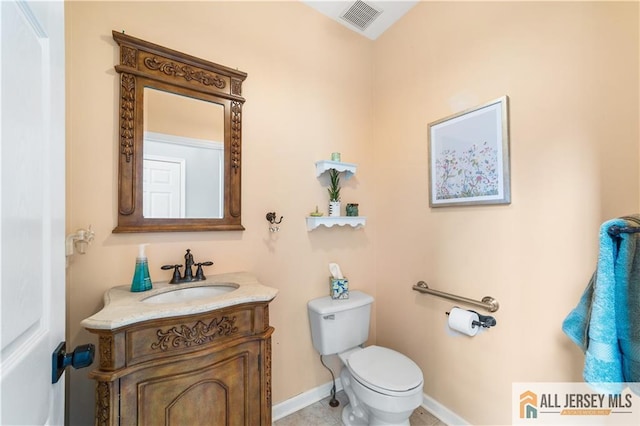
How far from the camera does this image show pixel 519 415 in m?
1.31

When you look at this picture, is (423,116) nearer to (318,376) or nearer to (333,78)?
(333,78)

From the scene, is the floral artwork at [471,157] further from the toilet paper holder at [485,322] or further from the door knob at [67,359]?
the door knob at [67,359]

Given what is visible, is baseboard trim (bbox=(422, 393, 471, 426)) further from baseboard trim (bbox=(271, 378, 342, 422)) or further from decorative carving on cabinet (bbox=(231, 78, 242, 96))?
decorative carving on cabinet (bbox=(231, 78, 242, 96))

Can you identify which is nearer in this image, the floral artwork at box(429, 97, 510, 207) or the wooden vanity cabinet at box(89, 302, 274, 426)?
the wooden vanity cabinet at box(89, 302, 274, 426)

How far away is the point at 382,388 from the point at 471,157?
134 centimetres

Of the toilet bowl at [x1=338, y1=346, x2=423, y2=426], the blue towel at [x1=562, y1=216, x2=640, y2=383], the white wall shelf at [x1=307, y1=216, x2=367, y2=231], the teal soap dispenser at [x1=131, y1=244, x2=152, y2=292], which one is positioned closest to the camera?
the blue towel at [x1=562, y1=216, x2=640, y2=383]

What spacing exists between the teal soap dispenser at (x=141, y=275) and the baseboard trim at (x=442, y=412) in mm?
1812

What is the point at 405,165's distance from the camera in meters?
1.88

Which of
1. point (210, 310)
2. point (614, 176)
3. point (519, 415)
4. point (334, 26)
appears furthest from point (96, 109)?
point (519, 415)

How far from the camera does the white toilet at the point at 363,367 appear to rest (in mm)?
1292

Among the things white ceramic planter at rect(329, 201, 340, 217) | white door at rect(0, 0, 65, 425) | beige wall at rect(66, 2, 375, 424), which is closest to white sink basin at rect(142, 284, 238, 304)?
beige wall at rect(66, 2, 375, 424)

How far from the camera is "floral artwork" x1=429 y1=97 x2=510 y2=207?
136 cm

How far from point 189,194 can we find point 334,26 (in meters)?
1.66

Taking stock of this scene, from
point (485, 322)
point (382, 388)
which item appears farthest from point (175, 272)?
point (485, 322)
